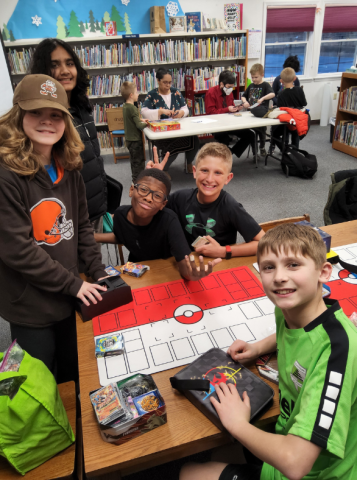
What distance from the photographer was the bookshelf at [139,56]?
5375mm

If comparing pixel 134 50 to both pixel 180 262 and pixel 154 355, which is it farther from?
pixel 154 355

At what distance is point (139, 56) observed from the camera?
5.60 m

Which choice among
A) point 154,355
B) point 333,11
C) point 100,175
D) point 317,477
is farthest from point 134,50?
point 317,477

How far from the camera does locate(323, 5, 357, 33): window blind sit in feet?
21.5

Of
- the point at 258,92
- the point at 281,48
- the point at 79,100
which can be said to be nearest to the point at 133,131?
the point at 258,92

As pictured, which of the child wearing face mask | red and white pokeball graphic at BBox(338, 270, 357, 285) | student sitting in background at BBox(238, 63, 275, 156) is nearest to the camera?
red and white pokeball graphic at BBox(338, 270, 357, 285)

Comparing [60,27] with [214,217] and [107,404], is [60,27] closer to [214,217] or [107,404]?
[214,217]

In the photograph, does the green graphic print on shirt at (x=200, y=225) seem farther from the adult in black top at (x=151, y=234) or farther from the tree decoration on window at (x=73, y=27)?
the tree decoration on window at (x=73, y=27)

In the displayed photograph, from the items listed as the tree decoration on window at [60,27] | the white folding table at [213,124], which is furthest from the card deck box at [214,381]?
the tree decoration on window at [60,27]

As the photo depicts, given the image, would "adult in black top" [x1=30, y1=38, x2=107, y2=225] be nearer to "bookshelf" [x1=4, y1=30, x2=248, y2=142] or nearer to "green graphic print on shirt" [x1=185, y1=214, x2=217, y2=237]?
"green graphic print on shirt" [x1=185, y1=214, x2=217, y2=237]

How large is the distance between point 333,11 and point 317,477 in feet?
26.3

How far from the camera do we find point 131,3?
548 centimetres

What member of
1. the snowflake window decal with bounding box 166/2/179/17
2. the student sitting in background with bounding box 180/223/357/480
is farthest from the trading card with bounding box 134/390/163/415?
the snowflake window decal with bounding box 166/2/179/17

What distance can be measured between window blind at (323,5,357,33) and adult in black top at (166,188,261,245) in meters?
6.81
